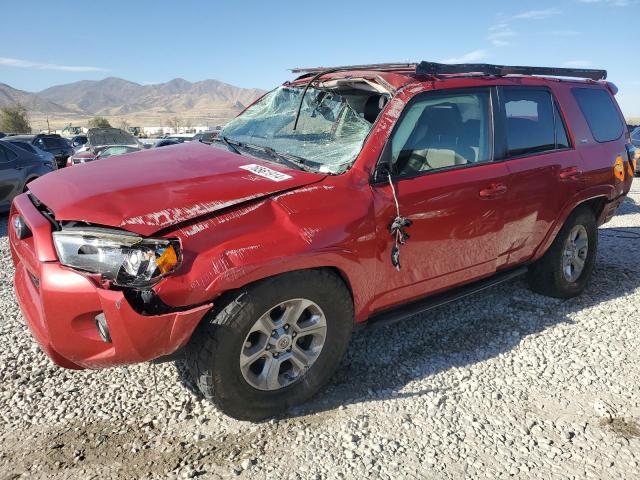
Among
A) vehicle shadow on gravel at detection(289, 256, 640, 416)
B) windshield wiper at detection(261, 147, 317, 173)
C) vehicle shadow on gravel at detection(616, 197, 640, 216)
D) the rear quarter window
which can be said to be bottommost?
vehicle shadow on gravel at detection(616, 197, 640, 216)

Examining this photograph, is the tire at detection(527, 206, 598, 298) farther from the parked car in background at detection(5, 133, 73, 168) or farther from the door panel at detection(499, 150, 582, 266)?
the parked car in background at detection(5, 133, 73, 168)

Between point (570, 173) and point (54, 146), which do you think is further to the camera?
point (54, 146)

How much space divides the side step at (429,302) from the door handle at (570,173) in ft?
2.83

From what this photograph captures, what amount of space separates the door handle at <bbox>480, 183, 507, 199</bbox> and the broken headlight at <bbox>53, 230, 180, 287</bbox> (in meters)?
2.14

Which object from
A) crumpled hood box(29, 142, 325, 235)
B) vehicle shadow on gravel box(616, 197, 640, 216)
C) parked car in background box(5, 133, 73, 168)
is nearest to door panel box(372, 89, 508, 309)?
crumpled hood box(29, 142, 325, 235)

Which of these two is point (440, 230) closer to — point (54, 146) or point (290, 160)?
point (290, 160)

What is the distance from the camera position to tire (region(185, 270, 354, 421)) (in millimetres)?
2346

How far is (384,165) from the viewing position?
2840 millimetres

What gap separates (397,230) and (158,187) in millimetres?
1371

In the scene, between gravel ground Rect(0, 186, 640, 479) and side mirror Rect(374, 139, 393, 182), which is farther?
side mirror Rect(374, 139, 393, 182)

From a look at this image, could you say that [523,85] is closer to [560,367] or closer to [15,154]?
[560,367]

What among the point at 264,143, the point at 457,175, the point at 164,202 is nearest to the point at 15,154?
the point at 264,143

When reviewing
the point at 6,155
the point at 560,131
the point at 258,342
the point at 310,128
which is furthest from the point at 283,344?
the point at 6,155

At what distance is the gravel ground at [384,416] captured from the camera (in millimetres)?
2359
